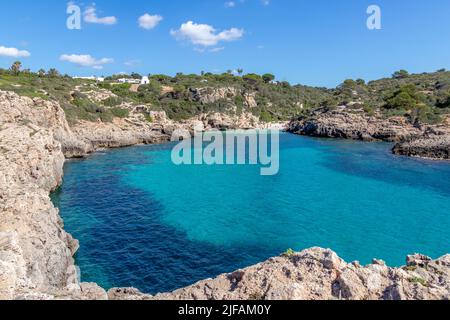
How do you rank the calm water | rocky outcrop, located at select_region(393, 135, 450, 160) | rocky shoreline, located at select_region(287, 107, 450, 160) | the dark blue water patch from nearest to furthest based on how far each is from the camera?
the dark blue water patch
the calm water
rocky outcrop, located at select_region(393, 135, 450, 160)
rocky shoreline, located at select_region(287, 107, 450, 160)

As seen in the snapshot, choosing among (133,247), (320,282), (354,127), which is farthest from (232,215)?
(354,127)

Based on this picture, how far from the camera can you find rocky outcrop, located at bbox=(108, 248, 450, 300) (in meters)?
8.77

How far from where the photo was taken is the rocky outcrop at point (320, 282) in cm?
877

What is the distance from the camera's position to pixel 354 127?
Answer: 80500 millimetres

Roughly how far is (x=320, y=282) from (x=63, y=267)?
14260mm

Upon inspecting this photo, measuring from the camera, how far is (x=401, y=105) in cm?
8000

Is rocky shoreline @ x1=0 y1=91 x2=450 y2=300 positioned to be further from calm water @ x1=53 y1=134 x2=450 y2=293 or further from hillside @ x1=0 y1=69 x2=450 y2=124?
hillside @ x1=0 y1=69 x2=450 y2=124

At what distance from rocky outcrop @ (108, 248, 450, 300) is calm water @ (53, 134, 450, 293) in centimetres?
951

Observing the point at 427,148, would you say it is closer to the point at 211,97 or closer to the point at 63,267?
the point at 63,267

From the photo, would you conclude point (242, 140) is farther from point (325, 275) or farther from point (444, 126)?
point (325, 275)

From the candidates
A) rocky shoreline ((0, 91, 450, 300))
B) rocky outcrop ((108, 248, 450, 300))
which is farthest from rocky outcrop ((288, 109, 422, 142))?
rocky outcrop ((108, 248, 450, 300))

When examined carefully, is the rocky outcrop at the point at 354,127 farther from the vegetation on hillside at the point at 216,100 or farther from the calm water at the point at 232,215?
the calm water at the point at 232,215

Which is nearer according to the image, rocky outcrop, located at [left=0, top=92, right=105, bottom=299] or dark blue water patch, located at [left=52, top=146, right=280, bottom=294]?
rocky outcrop, located at [left=0, top=92, right=105, bottom=299]
